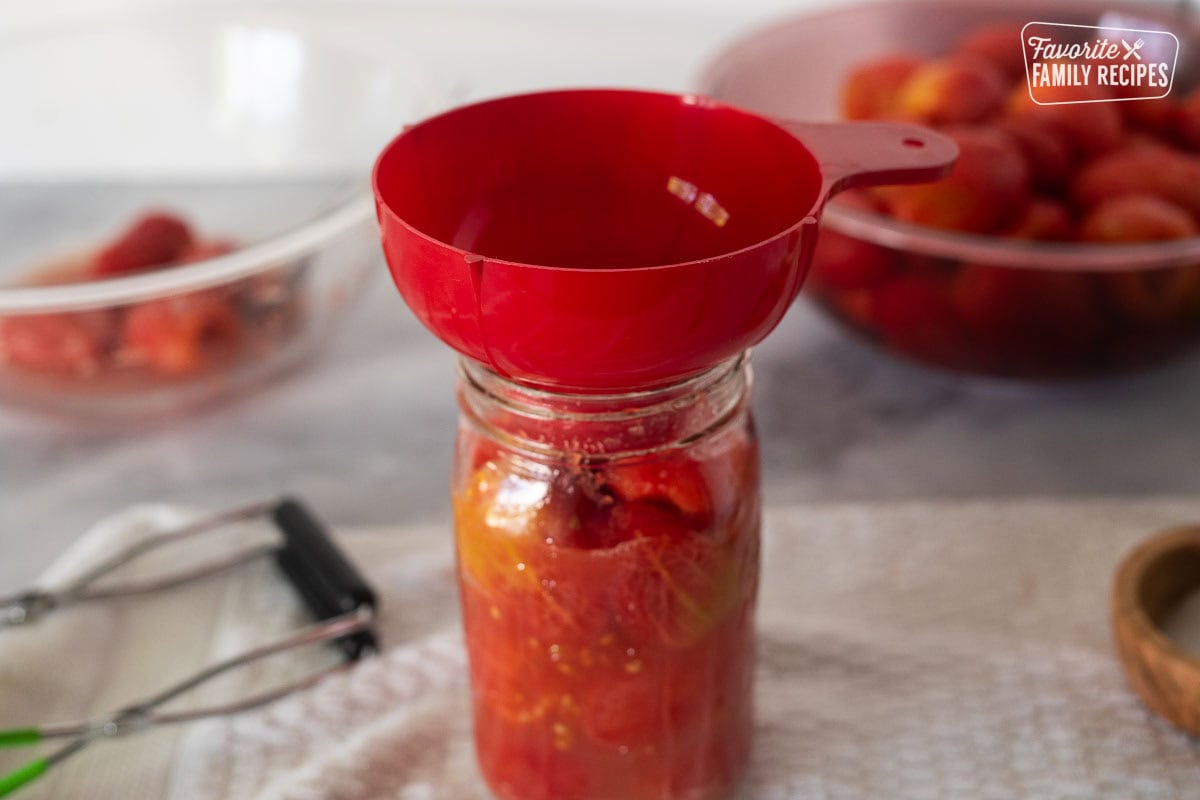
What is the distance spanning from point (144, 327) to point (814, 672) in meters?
0.44

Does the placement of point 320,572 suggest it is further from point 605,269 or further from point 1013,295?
point 1013,295

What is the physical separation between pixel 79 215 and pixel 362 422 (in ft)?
1.16

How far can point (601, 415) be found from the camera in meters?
0.44

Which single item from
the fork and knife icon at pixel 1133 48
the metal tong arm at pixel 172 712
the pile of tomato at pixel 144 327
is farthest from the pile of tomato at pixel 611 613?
the fork and knife icon at pixel 1133 48

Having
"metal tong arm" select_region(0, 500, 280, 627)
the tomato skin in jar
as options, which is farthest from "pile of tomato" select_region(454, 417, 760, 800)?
"metal tong arm" select_region(0, 500, 280, 627)

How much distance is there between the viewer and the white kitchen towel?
0.53 metres

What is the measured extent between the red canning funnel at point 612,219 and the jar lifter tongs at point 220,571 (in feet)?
0.73

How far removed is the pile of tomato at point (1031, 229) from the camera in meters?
0.69

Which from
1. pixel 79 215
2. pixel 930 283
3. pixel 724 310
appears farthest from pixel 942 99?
pixel 79 215

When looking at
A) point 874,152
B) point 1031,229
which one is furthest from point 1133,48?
point 874,152

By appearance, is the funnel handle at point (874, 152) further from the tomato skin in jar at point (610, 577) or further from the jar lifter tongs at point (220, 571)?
the jar lifter tongs at point (220, 571)

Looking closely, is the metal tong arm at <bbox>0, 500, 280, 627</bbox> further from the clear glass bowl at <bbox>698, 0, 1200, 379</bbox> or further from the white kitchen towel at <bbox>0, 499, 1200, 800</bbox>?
the clear glass bowl at <bbox>698, 0, 1200, 379</bbox>

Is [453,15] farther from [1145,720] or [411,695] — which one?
[1145,720]

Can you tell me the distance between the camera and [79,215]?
3.22ft
